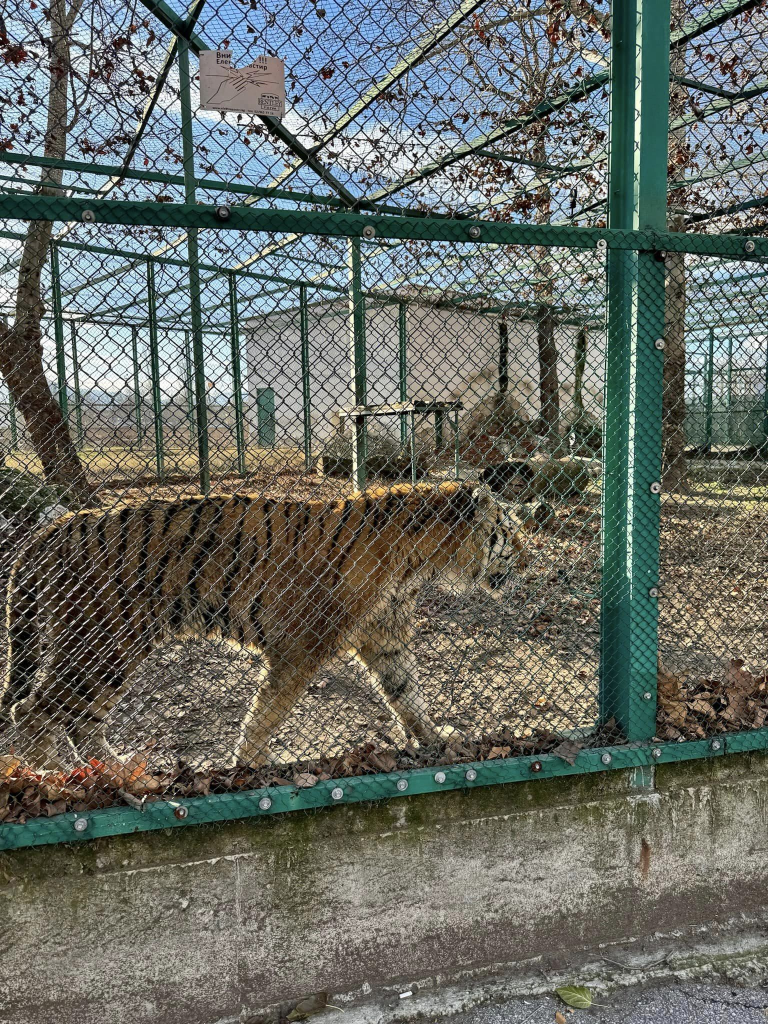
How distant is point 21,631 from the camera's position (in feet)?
10.8

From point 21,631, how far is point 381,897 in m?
2.12

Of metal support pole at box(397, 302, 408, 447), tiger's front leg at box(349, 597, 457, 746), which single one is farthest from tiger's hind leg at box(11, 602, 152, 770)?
metal support pole at box(397, 302, 408, 447)

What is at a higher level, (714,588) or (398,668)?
(398,668)

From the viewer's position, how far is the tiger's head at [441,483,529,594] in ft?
12.6

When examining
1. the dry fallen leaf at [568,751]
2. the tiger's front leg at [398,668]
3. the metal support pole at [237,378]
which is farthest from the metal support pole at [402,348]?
the dry fallen leaf at [568,751]

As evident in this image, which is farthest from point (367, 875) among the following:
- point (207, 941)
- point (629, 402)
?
point (629, 402)

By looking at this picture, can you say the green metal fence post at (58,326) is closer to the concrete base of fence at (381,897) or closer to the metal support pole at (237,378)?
the metal support pole at (237,378)

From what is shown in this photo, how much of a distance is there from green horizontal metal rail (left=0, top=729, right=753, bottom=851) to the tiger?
1026mm

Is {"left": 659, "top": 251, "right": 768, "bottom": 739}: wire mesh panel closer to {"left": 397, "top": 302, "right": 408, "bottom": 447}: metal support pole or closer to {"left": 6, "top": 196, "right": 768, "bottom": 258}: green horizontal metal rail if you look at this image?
{"left": 6, "top": 196, "right": 768, "bottom": 258}: green horizontal metal rail

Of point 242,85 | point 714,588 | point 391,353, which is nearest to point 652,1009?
point 242,85

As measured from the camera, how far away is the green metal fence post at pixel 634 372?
2414 mm

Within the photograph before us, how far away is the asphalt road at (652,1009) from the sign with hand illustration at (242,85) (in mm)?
3056

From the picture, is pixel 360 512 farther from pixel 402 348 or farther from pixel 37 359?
pixel 402 348

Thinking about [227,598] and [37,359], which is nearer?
[227,598]
